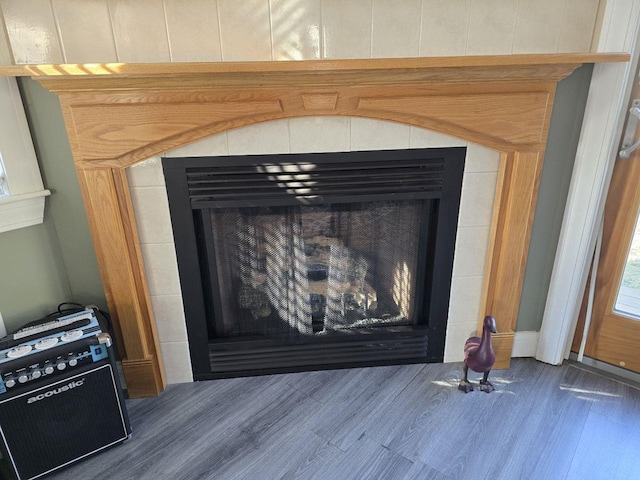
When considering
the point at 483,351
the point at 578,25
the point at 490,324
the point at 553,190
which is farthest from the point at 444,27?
the point at 483,351

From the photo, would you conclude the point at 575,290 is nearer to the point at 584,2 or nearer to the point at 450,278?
the point at 450,278

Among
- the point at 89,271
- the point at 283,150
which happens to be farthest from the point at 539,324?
the point at 89,271

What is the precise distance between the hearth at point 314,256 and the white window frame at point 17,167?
0.43 m

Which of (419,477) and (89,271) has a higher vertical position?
(89,271)

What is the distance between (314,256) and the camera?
1.75 meters

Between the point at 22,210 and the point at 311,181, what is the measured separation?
3.19 feet

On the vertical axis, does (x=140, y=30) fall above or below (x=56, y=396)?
above

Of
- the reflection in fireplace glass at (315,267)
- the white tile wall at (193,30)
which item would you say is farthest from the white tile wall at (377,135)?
the white tile wall at (193,30)

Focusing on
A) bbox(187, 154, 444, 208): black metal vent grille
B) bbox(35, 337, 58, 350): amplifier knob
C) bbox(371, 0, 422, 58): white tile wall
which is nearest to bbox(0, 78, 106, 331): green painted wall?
bbox(35, 337, 58, 350): amplifier knob

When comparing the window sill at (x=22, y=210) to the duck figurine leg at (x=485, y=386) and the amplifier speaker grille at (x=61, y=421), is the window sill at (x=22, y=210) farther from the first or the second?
the duck figurine leg at (x=485, y=386)

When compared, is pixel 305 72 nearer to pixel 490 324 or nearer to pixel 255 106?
pixel 255 106

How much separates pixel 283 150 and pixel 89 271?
2.82ft

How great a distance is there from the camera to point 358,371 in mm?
1809

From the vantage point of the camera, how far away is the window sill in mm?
1326
